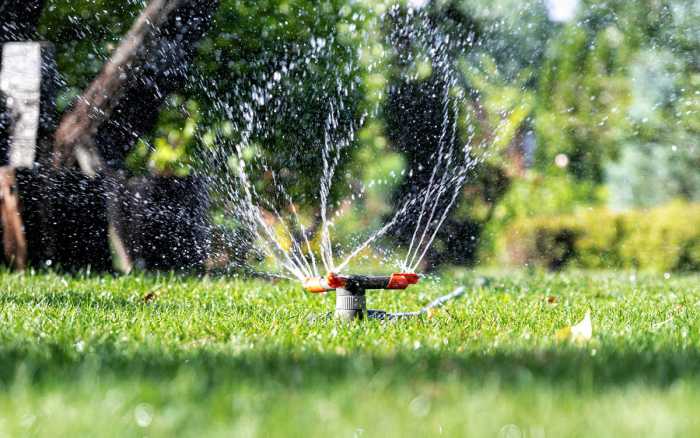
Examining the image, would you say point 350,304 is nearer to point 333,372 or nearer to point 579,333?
point 579,333

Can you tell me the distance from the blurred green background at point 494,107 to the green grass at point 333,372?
3.62 metres

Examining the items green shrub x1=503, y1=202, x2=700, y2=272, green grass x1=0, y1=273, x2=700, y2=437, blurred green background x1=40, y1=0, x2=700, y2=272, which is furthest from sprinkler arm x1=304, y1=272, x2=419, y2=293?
green shrub x1=503, y1=202, x2=700, y2=272

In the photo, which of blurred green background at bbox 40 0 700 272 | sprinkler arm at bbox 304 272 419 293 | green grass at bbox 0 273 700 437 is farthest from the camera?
blurred green background at bbox 40 0 700 272

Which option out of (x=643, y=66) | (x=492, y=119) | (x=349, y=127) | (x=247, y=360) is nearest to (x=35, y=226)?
(x=349, y=127)

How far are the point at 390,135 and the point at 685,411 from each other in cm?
711

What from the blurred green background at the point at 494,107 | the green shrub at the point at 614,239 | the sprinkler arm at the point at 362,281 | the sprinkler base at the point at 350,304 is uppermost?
the blurred green background at the point at 494,107

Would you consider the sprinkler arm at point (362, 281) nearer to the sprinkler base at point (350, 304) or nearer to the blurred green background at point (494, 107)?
the sprinkler base at point (350, 304)

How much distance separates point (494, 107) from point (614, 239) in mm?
2237

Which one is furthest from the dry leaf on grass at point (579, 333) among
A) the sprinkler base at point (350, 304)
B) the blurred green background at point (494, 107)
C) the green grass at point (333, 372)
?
the blurred green background at point (494, 107)

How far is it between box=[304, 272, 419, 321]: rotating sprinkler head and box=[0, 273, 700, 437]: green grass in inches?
4.9

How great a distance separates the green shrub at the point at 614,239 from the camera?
357 inches

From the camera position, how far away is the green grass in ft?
4.91

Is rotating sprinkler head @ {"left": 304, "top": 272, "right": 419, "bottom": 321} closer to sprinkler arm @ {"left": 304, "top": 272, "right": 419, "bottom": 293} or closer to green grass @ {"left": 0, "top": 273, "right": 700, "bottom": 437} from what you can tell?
sprinkler arm @ {"left": 304, "top": 272, "right": 419, "bottom": 293}

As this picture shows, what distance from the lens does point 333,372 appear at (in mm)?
1947
